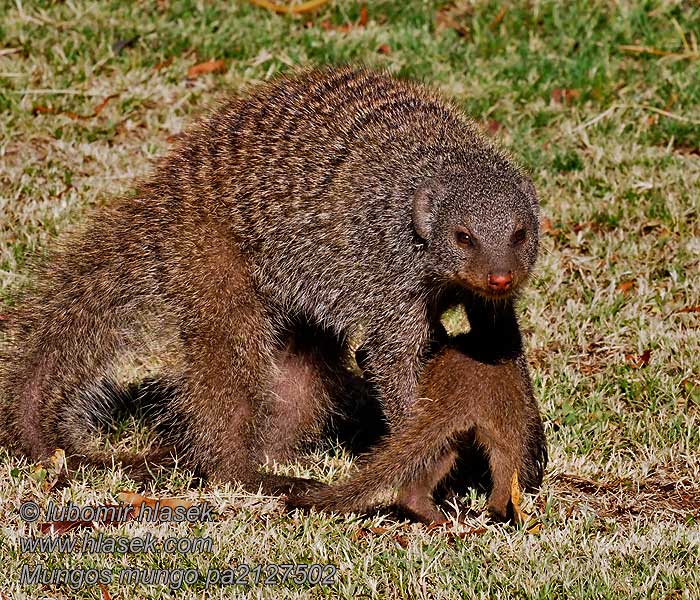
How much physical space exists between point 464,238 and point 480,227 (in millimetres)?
86

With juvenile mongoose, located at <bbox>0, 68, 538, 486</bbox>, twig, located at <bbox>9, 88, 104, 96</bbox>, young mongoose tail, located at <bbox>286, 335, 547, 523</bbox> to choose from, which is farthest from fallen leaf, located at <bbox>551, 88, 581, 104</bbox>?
young mongoose tail, located at <bbox>286, 335, 547, 523</bbox>

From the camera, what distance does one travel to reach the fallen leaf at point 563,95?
833 cm

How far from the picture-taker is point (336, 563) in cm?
434

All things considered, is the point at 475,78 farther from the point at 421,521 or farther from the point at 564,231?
the point at 421,521

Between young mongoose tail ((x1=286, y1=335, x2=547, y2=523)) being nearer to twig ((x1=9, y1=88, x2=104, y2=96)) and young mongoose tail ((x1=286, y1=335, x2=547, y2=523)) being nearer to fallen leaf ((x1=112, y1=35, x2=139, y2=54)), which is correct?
twig ((x1=9, y1=88, x2=104, y2=96))

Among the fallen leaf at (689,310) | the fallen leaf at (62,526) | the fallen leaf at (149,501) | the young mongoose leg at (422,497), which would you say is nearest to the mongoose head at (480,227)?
the young mongoose leg at (422,497)

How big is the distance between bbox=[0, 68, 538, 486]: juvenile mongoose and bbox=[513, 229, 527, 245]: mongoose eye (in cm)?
19

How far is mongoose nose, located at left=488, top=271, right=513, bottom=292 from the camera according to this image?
447 cm

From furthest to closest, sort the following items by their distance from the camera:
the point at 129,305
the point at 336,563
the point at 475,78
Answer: the point at 475,78, the point at 129,305, the point at 336,563

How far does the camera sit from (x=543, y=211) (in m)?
7.30

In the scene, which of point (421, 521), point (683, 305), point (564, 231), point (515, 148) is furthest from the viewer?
point (515, 148)

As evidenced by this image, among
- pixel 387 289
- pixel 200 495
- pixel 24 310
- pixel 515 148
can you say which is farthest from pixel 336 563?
pixel 515 148

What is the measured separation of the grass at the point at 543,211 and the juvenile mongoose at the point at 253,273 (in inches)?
15.5

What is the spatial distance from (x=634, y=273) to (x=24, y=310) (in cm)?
335
